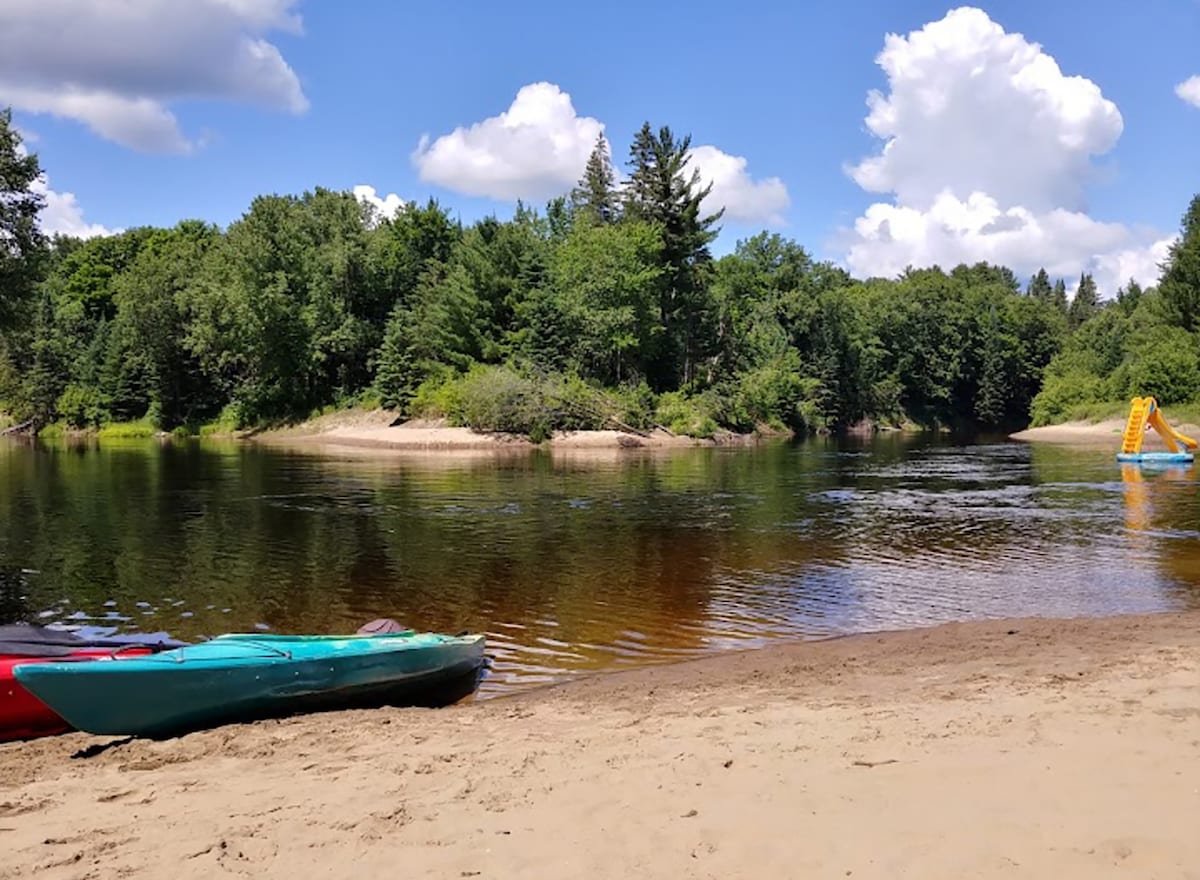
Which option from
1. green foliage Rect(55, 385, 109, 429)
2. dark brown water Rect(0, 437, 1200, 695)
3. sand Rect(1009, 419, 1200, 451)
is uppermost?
green foliage Rect(55, 385, 109, 429)

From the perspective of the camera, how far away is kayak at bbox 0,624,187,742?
8.09m

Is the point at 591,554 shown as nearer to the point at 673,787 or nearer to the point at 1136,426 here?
the point at 673,787

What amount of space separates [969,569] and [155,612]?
1447 cm

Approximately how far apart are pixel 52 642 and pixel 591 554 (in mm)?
11465

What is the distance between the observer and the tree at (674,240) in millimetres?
66188

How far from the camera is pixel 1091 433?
71.1m

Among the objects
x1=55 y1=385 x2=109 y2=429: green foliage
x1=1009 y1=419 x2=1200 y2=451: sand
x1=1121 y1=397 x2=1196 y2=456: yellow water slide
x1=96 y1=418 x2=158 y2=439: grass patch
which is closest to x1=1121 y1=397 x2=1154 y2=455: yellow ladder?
A: x1=1121 y1=397 x2=1196 y2=456: yellow water slide

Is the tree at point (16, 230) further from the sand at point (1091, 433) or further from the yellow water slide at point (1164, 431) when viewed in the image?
the sand at point (1091, 433)

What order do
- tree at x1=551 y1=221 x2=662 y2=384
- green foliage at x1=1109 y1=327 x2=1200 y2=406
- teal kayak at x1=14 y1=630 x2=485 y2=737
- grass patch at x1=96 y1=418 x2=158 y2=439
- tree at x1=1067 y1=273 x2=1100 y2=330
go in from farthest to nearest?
tree at x1=1067 y1=273 x2=1100 y2=330 → grass patch at x1=96 y1=418 x2=158 y2=439 → green foliage at x1=1109 y1=327 x2=1200 y2=406 → tree at x1=551 y1=221 x2=662 y2=384 → teal kayak at x1=14 y1=630 x2=485 y2=737

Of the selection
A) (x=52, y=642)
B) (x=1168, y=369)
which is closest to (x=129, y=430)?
(x=52, y=642)

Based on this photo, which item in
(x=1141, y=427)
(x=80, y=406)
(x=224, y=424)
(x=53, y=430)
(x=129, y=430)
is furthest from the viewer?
(x=53, y=430)

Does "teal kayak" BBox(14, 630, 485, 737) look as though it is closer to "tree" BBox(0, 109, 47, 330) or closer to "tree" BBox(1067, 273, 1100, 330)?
"tree" BBox(0, 109, 47, 330)

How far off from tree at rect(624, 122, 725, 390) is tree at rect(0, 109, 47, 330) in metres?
42.7

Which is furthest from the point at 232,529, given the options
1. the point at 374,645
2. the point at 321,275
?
the point at 321,275
